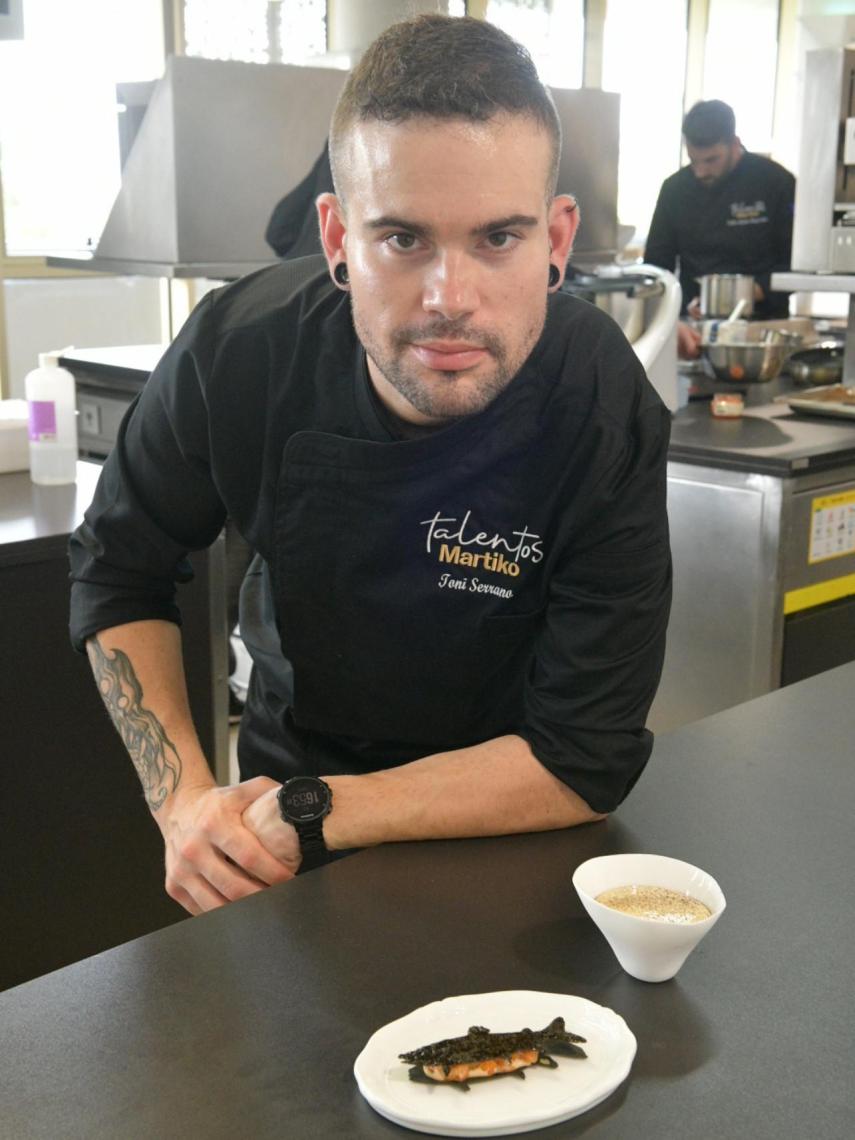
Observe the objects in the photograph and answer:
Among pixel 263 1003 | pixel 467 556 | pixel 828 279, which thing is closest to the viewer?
pixel 263 1003

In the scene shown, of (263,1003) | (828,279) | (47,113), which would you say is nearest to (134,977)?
(263,1003)

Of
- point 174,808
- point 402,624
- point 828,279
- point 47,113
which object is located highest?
point 47,113

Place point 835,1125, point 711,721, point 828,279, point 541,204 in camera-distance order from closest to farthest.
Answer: point 835,1125 < point 541,204 < point 711,721 < point 828,279

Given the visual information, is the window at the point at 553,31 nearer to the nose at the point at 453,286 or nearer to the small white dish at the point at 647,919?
the nose at the point at 453,286

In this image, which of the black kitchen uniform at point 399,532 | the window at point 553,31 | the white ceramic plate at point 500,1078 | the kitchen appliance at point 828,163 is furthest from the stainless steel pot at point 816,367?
the window at point 553,31

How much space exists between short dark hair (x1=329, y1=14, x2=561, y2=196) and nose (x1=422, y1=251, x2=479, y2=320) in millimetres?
120

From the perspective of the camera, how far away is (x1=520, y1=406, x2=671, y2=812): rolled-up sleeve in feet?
3.94

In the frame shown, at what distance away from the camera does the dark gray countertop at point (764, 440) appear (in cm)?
267

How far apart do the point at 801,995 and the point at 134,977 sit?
0.47m

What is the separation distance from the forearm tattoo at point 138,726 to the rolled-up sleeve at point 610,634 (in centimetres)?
38

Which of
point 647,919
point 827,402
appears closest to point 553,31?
point 827,402

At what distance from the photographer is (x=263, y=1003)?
88cm

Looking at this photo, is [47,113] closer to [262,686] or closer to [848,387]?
[848,387]

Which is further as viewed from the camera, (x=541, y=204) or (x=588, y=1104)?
(x=541, y=204)
